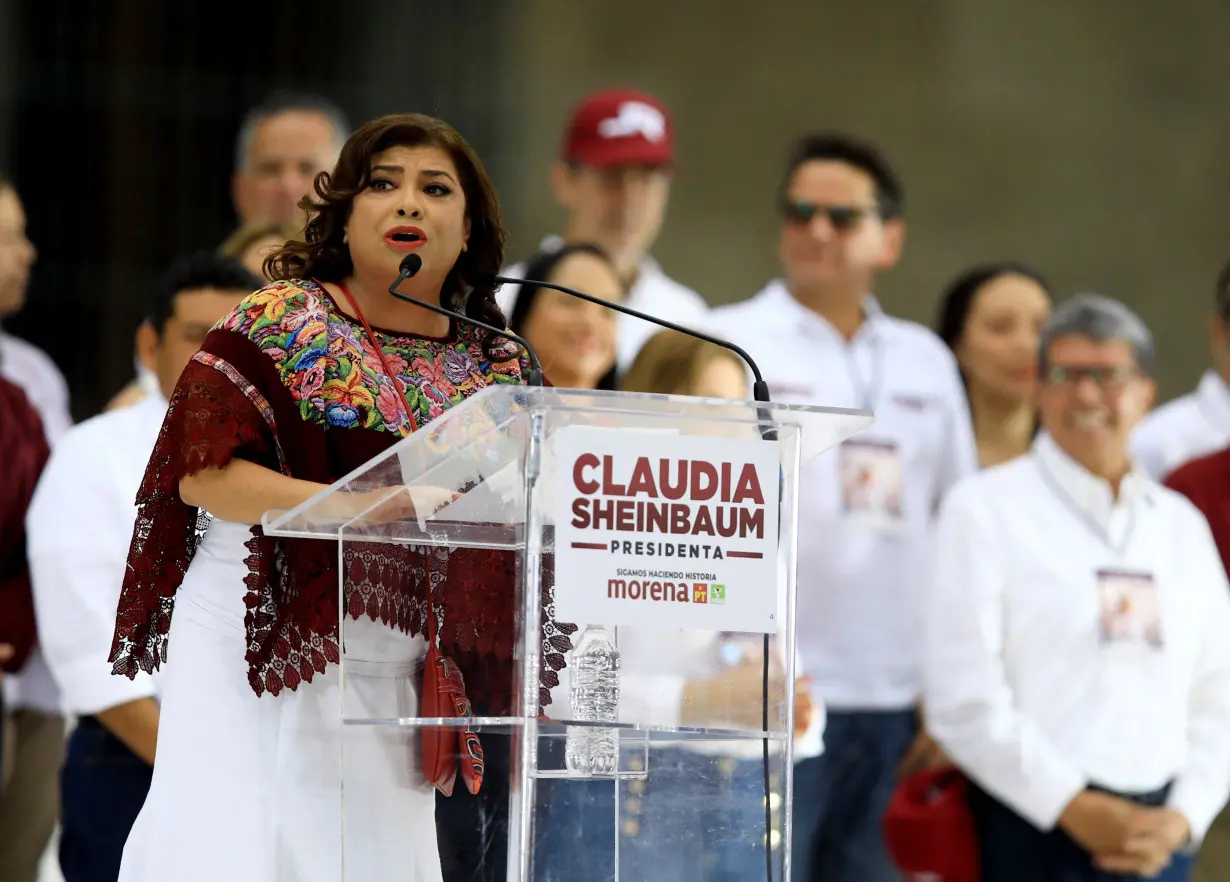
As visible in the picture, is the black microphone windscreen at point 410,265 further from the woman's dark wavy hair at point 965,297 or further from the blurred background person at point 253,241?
the woman's dark wavy hair at point 965,297

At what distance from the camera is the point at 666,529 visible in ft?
8.41

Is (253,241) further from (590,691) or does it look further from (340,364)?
(590,691)

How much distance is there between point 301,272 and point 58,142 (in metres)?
5.30

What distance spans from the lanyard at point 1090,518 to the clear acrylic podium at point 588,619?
2.33 meters

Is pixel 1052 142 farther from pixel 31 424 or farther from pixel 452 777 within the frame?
pixel 452 777

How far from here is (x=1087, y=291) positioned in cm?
912

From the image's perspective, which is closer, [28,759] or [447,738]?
[447,738]

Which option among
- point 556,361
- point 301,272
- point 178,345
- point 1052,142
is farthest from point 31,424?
point 1052,142

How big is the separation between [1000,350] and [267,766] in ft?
11.3

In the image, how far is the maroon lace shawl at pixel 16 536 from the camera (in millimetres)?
4500

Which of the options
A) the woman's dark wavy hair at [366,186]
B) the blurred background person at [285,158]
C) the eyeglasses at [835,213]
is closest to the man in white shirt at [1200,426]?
the eyeglasses at [835,213]

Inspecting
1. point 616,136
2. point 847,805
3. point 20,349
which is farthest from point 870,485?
point 20,349

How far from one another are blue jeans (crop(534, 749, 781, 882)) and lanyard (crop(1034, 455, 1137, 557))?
2380 millimetres

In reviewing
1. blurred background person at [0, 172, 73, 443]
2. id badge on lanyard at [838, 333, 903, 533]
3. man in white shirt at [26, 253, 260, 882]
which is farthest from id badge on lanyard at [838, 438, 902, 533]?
blurred background person at [0, 172, 73, 443]
